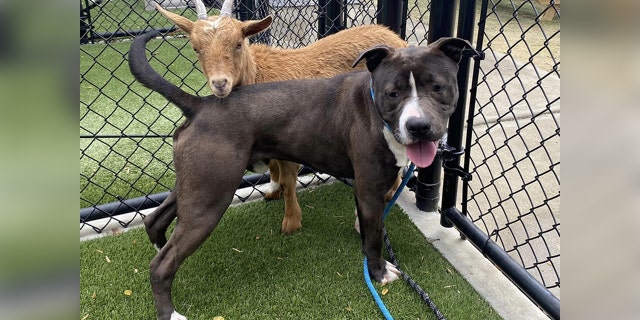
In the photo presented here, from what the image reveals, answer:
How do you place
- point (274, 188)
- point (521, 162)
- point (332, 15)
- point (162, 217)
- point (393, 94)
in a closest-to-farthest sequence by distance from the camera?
point (393, 94), point (162, 217), point (274, 188), point (521, 162), point (332, 15)

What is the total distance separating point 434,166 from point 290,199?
100cm

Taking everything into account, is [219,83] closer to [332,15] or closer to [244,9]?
[332,15]

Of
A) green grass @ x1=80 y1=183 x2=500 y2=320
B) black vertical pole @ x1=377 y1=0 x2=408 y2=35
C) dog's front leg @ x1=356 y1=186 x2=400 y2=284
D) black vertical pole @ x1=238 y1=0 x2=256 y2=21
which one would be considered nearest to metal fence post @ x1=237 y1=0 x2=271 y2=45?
black vertical pole @ x1=238 y1=0 x2=256 y2=21

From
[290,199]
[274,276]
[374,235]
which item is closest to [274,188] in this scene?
[290,199]

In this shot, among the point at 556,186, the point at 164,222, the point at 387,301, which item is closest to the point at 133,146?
the point at 164,222

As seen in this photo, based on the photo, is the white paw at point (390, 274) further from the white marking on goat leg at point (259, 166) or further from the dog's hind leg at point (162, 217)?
the dog's hind leg at point (162, 217)

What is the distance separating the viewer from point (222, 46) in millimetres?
2809

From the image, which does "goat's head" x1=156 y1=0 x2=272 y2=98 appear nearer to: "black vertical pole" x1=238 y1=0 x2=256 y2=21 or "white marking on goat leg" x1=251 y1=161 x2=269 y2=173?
"white marking on goat leg" x1=251 y1=161 x2=269 y2=173

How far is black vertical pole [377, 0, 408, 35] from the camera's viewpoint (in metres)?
3.76

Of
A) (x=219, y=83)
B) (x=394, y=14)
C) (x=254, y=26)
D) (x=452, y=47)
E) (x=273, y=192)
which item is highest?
(x=452, y=47)
